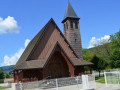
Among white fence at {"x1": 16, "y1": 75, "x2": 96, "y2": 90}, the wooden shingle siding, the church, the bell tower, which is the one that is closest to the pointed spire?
the bell tower

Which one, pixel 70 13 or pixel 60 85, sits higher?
pixel 70 13

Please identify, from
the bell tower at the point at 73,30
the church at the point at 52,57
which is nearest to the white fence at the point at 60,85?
the church at the point at 52,57

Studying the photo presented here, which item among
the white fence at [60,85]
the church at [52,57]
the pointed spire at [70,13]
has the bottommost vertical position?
the white fence at [60,85]

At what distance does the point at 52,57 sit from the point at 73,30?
8725 mm

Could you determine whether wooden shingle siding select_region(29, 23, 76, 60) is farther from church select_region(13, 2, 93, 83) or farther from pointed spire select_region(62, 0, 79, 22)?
pointed spire select_region(62, 0, 79, 22)

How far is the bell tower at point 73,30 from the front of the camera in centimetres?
3125

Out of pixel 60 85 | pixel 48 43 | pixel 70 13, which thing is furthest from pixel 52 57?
pixel 70 13

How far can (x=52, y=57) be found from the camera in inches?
1028

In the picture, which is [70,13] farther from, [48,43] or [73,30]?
[48,43]

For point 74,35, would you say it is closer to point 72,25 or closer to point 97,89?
point 72,25

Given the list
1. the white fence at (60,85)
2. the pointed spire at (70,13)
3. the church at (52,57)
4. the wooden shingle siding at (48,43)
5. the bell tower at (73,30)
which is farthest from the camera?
the pointed spire at (70,13)

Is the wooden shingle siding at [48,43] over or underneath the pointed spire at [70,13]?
underneath

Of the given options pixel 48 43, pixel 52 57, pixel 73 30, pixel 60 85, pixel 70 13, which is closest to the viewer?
pixel 60 85

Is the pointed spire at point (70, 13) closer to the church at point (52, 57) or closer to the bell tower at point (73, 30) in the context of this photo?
the bell tower at point (73, 30)
